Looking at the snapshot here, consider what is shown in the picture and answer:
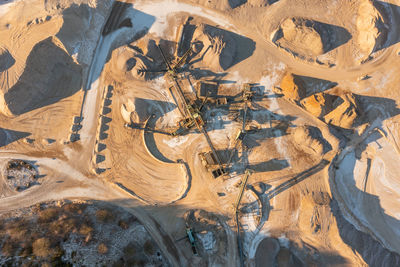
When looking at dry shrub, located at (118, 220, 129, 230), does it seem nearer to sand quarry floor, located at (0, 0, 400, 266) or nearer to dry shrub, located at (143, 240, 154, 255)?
sand quarry floor, located at (0, 0, 400, 266)

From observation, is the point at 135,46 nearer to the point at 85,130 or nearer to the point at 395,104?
the point at 85,130

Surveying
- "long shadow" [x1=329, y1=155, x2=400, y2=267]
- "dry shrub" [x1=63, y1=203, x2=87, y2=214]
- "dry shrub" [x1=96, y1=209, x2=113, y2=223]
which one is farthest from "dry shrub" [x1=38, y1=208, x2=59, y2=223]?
"long shadow" [x1=329, y1=155, x2=400, y2=267]

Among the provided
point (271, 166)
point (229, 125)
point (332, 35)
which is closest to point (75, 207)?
point (229, 125)

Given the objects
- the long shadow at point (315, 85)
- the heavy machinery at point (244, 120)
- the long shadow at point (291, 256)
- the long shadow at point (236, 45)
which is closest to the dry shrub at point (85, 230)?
the heavy machinery at point (244, 120)

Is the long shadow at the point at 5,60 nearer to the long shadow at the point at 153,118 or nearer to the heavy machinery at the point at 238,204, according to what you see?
the long shadow at the point at 153,118

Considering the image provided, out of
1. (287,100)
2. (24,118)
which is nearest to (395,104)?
(287,100)

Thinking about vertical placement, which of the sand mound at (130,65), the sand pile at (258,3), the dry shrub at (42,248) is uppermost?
the sand pile at (258,3)
